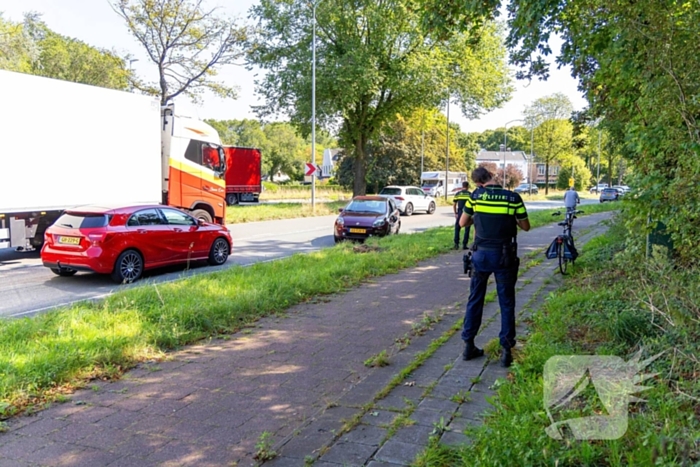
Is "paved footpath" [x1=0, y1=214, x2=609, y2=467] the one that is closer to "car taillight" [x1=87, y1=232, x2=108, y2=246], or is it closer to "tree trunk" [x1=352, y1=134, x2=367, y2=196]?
"car taillight" [x1=87, y1=232, x2=108, y2=246]

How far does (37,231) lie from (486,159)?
4264 inches

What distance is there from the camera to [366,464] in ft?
11.6

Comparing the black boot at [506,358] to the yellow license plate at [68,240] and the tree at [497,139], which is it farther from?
the tree at [497,139]

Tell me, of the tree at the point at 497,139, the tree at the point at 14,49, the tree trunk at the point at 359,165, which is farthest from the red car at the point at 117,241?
the tree at the point at 497,139

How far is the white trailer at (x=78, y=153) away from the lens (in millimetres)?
12438

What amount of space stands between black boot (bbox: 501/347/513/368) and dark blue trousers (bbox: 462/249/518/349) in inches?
2.0

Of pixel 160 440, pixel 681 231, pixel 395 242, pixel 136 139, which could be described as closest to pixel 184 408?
pixel 160 440

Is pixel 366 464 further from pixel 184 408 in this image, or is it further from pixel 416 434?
pixel 184 408

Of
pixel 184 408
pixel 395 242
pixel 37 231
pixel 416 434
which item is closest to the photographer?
pixel 416 434

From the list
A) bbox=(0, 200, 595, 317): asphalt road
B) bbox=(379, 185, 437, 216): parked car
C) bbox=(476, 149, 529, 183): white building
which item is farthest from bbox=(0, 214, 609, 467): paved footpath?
A: bbox=(476, 149, 529, 183): white building

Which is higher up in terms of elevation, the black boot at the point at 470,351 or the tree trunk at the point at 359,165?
the tree trunk at the point at 359,165

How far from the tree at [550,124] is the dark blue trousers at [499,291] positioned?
68.6 m

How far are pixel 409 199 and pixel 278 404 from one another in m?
28.7

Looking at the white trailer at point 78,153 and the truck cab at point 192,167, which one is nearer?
the white trailer at point 78,153
